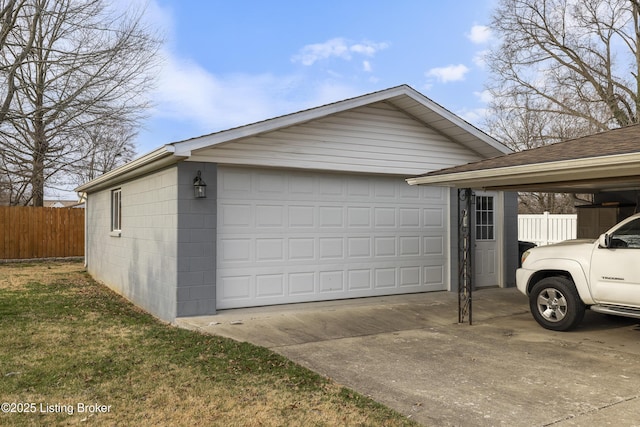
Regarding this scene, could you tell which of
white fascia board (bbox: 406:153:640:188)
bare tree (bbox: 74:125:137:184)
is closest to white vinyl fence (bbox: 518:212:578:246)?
white fascia board (bbox: 406:153:640:188)

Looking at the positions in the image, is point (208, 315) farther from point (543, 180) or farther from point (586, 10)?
point (586, 10)

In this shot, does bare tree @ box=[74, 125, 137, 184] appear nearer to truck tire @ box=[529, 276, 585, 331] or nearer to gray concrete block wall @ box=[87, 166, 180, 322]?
gray concrete block wall @ box=[87, 166, 180, 322]

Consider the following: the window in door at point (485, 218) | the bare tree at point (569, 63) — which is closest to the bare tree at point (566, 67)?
the bare tree at point (569, 63)

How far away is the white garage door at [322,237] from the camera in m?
8.33

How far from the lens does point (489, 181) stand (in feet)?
24.5

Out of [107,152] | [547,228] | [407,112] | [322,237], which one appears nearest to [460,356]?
[322,237]

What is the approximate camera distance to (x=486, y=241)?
1110cm

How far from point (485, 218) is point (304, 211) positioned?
14.7ft

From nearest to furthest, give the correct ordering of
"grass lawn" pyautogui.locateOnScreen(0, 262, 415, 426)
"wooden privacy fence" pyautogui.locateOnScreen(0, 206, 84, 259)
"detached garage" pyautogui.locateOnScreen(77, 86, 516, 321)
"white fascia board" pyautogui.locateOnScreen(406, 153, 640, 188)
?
"grass lawn" pyautogui.locateOnScreen(0, 262, 415, 426)
"white fascia board" pyautogui.locateOnScreen(406, 153, 640, 188)
"detached garage" pyautogui.locateOnScreen(77, 86, 516, 321)
"wooden privacy fence" pyautogui.locateOnScreen(0, 206, 84, 259)

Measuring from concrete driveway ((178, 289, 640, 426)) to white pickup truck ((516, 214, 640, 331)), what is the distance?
35 centimetres

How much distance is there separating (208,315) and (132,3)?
37.4ft

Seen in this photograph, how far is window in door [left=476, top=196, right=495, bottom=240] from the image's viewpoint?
11.0 meters

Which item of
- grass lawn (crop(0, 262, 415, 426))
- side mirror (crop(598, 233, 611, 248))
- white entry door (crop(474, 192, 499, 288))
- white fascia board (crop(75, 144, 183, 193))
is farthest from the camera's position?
white entry door (crop(474, 192, 499, 288))

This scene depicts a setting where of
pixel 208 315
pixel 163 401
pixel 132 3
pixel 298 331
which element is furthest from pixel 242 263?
pixel 132 3
